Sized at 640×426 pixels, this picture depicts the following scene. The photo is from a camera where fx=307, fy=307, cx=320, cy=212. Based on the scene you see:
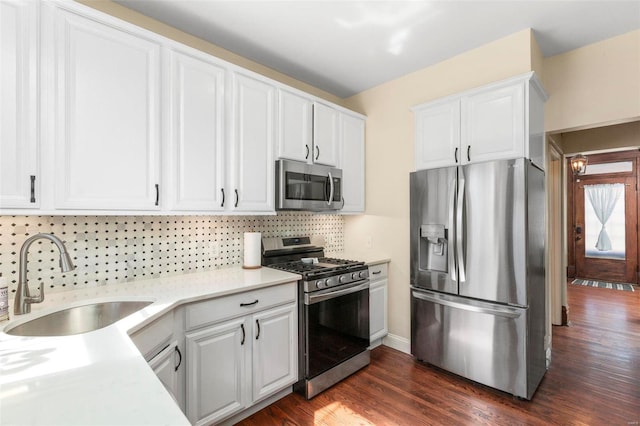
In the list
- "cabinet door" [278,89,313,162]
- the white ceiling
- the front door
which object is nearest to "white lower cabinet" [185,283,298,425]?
"cabinet door" [278,89,313,162]

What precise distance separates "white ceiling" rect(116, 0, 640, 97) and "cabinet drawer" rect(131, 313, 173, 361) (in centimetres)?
204

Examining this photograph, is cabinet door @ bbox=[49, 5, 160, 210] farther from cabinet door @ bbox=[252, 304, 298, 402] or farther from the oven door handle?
the oven door handle

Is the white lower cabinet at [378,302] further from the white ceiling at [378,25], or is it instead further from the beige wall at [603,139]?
the beige wall at [603,139]

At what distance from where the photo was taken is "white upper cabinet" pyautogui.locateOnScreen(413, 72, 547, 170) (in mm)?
2322

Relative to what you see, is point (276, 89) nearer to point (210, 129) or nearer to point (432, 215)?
point (210, 129)

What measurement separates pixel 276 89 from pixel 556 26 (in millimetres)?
2245

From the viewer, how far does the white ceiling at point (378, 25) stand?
2131mm

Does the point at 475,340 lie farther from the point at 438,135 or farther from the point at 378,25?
the point at 378,25

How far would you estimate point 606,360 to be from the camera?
9.53 feet

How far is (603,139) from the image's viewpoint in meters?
3.80

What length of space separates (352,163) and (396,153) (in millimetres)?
472

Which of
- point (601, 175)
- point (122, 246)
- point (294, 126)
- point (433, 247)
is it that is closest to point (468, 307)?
point (433, 247)

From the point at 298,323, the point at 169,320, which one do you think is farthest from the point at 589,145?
the point at 169,320

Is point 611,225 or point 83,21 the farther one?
point 611,225
